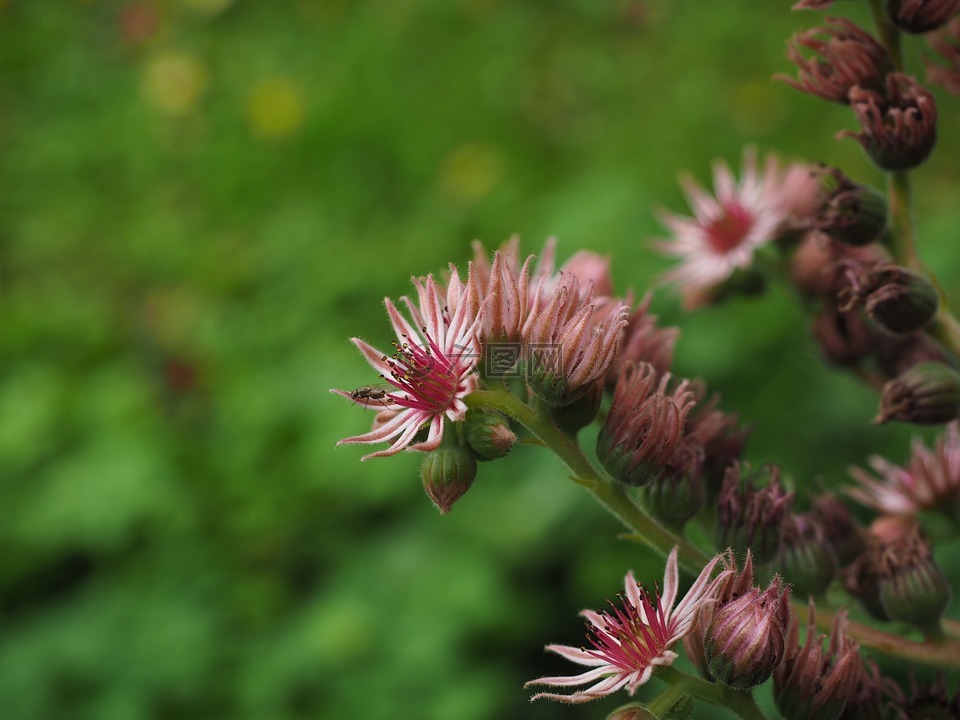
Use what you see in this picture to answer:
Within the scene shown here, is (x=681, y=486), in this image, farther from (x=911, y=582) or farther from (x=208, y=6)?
(x=208, y=6)

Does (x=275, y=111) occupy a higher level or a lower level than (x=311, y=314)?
higher

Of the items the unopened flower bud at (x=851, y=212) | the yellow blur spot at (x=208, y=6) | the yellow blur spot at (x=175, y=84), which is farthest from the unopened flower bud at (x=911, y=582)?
the yellow blur spot at (x=208, y=6)

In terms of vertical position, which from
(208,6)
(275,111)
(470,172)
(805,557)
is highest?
(208,6)

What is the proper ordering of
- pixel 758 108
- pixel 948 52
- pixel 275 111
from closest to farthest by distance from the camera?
pixel 948 52 < pixel 758 108 < pixel 275 111

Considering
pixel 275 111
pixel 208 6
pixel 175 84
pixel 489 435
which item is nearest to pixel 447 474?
pixel 489 435

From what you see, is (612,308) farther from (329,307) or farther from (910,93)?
(329,307)

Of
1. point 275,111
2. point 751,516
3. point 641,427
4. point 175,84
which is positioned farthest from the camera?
point 175,84
